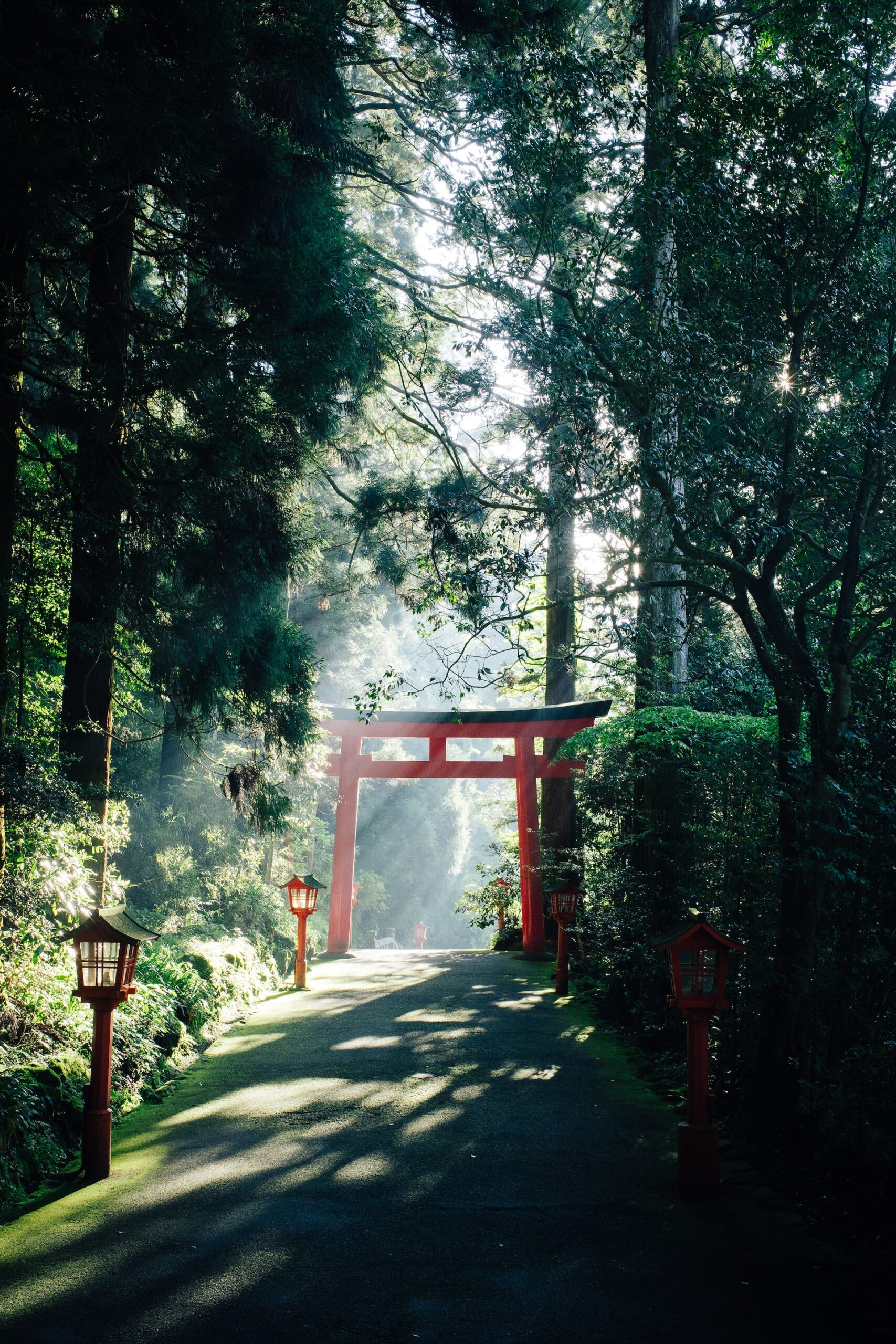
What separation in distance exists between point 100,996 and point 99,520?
3.27 meters

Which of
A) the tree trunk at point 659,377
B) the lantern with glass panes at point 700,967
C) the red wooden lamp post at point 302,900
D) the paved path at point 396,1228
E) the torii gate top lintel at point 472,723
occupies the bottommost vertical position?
the paved path at point 396,1228

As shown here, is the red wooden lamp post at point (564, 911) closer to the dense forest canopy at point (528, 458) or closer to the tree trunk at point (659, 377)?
the dense forest canopy at point (528, 458)

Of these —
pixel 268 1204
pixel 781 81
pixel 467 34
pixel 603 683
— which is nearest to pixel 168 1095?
pixel 268 1204

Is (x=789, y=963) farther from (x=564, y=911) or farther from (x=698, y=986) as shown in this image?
(x=564, y=911)

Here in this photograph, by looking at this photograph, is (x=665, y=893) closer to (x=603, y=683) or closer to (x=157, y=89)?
(x=157, y=89)

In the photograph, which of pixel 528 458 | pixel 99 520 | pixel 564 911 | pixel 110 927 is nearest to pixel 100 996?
pixel 110 927

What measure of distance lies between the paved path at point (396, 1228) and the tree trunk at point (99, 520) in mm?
2288

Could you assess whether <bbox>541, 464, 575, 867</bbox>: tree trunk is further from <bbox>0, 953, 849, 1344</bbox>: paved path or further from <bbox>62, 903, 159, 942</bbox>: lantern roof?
<bbox>62, 903, 159, 942</bbox>: lantern roof

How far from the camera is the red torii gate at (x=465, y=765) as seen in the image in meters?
12.8

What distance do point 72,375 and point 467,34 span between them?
448cm

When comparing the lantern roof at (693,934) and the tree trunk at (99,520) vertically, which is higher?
the tree trunk at (99,520)

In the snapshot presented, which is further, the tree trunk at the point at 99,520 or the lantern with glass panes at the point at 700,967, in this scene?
the tree trunk at the point at 99,520

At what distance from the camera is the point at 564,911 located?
863 centimetres

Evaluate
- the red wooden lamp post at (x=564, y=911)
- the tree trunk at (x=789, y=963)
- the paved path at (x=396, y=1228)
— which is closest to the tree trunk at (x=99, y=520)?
the paved path at (x=396, y=1228)
